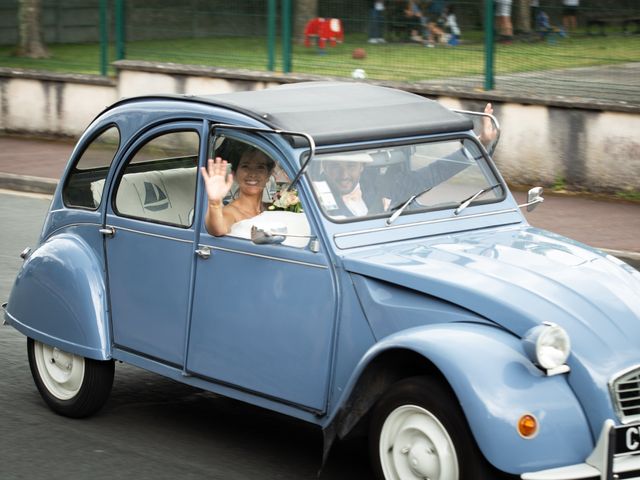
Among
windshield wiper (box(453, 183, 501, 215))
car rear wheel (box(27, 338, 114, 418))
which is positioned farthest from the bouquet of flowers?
car rear wheel (box(27, 338, 114, 418))

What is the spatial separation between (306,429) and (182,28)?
38.9 feet

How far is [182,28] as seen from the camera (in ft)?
57.1

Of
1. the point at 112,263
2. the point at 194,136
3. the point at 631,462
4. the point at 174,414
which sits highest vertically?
the point at 194,136

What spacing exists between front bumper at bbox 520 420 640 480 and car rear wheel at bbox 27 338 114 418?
2.69m

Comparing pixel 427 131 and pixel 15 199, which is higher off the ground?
pixel 427 131

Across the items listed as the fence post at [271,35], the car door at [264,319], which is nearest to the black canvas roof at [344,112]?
the car door at [264,319]

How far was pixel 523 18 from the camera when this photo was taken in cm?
1428

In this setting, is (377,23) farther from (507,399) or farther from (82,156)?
(507,399)

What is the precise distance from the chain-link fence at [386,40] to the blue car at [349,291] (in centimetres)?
745

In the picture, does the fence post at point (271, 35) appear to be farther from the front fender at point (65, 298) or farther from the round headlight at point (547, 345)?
the round headlight at point (547, 345)

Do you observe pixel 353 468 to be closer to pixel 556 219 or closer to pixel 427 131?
pixel 427 131

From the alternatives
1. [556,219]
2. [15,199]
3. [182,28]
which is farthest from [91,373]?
[182,28]

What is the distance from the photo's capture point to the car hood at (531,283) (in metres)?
4.80

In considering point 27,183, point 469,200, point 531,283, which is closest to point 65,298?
point 469,200
